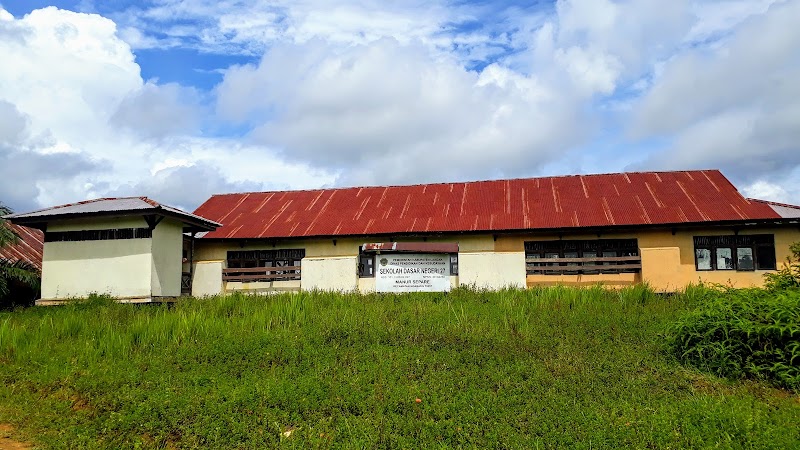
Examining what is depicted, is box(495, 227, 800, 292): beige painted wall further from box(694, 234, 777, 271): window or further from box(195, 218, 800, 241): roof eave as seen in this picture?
box(195, 218, 800, 241): roof eave

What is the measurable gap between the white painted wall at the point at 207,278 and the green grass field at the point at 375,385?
926cm

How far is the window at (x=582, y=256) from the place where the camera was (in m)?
19.8

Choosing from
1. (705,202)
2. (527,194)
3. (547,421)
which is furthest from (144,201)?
(705,202)

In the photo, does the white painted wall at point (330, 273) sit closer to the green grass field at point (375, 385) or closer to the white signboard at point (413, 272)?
the white signboard at point (413, 272)

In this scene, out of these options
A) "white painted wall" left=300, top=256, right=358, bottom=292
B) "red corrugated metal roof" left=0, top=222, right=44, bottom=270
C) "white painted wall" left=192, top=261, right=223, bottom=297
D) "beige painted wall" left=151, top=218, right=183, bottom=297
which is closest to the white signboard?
"white painted wall" left=300, top=256, right=358, bottom=292

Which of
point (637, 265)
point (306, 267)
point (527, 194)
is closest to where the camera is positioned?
point (637, 265)

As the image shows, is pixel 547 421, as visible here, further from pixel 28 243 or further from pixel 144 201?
pixel 28 243

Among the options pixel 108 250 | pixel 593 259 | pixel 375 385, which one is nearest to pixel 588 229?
pixel 593 259

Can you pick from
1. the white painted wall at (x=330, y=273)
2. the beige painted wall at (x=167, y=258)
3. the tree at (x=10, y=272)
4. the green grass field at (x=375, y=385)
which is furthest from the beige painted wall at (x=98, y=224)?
the green grass field at (x=375, y=385)

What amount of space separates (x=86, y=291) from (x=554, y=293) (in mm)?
13677

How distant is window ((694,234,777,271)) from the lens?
19281 mm

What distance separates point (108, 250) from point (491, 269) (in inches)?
482

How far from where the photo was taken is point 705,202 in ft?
67.5

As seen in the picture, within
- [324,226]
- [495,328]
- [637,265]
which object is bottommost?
[495,328]
